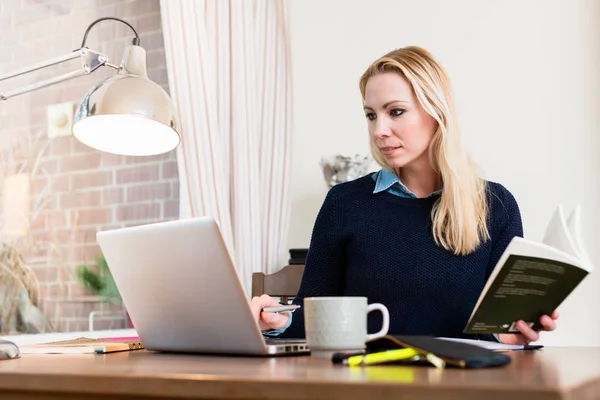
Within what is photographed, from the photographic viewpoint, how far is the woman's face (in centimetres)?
181

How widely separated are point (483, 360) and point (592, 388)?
13 centimetres

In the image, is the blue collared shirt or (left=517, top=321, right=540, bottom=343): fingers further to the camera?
the blue collared shirt

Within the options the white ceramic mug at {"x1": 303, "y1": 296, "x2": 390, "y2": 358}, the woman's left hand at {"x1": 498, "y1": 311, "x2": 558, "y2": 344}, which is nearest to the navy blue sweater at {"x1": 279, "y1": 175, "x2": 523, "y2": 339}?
the woman's left hand at {"x1": 498, "y1": 311, "x2": 558, "y2": 344}

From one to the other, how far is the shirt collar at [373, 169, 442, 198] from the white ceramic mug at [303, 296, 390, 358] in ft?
2.72

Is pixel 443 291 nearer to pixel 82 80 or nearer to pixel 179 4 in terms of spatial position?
pixel 179 4

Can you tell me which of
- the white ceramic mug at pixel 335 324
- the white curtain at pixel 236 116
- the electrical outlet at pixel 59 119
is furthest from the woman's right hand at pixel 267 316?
the electrical outlet at pixel 59 119

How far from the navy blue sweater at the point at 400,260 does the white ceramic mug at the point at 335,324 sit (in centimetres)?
67

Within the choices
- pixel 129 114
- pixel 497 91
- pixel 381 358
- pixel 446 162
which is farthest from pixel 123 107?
pixel 497 91

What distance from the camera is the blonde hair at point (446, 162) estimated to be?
1.72 metres

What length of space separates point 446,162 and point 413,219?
6.4 inches

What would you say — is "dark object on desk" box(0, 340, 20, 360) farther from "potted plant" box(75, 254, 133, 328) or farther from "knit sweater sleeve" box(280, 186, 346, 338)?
"potted plant" box(75, 254, 133, 328)

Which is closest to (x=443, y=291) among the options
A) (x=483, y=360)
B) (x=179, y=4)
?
(x=483, y=360)

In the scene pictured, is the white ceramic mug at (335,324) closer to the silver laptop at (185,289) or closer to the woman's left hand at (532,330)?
the silver laptop at (185,289)

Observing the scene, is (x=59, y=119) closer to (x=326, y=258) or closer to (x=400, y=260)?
(x=326, y=258)
